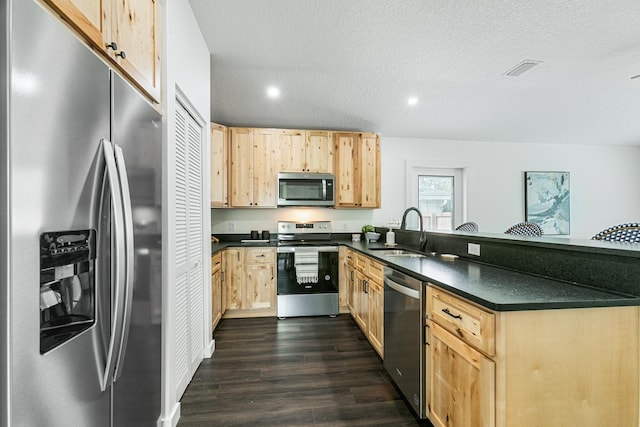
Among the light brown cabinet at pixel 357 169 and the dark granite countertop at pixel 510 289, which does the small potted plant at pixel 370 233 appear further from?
the dark granite countertop at pixel 510 289

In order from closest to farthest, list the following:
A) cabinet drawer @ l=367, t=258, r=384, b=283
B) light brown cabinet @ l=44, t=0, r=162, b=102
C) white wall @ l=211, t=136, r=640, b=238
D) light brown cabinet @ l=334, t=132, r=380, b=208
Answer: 1. light brown cabinet @ l=44, t=0, r=162, b=102
2. cabinet drawer @ l=367, t=258, r=384, b=283
3. light brown cabinet @ l=334, t=132, r=380, b=208
4. white wall @ l=211, t=136, r=640, b=238

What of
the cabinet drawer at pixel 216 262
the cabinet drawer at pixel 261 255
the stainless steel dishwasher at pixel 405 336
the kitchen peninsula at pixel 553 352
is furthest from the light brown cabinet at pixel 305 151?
the kitchen peninsula at pixel 553 352

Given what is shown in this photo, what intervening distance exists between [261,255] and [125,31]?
2631mm

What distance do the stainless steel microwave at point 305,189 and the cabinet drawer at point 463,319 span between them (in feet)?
8.12

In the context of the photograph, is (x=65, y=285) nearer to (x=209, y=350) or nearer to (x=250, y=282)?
(x=209, y=350)

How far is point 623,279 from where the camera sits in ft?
3.88

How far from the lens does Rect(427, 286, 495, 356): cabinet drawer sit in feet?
3.64

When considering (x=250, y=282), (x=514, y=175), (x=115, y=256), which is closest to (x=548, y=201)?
(x=514, y=175)

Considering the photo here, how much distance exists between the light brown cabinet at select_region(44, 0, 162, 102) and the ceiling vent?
9.23 ft

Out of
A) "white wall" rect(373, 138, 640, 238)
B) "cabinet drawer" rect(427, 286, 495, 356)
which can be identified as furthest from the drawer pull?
"white wall" rect(373, 138, 640, 238)

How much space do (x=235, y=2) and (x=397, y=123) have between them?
9.20 ft

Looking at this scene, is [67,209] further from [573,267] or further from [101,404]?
[573,267]

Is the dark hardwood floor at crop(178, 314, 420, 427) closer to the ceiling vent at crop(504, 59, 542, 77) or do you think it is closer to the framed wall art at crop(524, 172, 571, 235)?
the ceiling vent at crop(504, 59, 542, 77)

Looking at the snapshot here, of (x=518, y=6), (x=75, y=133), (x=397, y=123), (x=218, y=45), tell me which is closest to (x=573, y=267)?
(x=518, y=6)
